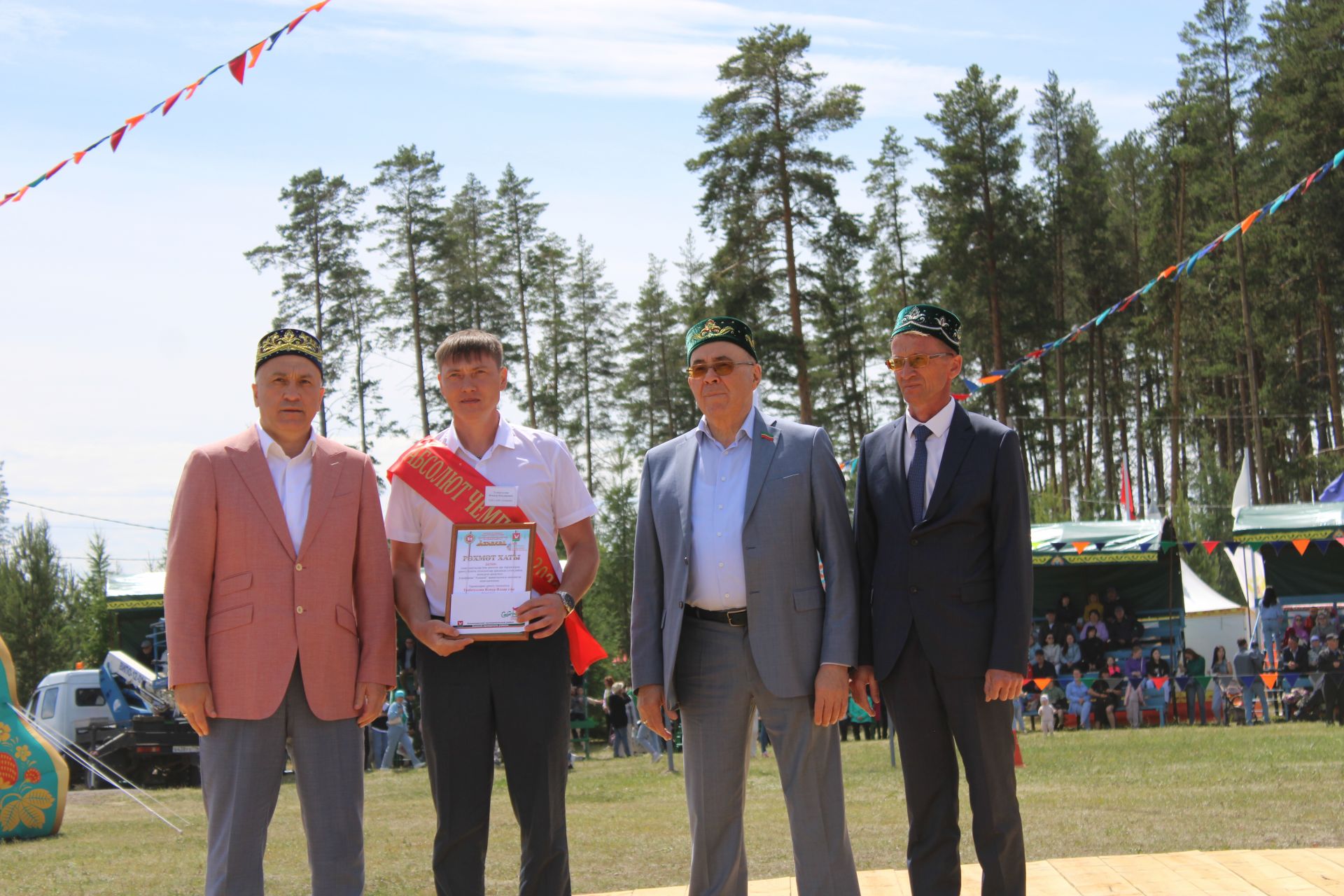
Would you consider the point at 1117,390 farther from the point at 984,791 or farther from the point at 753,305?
the point at 984,791

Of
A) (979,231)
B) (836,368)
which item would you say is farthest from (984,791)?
(836,368)

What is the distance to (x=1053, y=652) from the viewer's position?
20.4 meters

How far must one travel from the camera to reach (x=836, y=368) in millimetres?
43812

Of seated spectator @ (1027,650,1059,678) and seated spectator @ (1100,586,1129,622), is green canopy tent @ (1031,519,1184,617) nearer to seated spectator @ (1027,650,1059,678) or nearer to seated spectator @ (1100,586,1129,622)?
seated spectator @ (1100,586,1129,622)

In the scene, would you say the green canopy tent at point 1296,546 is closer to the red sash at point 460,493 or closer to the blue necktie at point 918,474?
the blue necktie at point 918,474

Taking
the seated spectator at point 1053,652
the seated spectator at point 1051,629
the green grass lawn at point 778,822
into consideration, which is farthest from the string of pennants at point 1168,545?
the green grass lawn at point 778,822

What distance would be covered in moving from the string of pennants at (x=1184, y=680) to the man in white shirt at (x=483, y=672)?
51.8 feet

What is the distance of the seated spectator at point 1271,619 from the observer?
69.5ft

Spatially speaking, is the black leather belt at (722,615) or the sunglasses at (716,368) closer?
the black leather belt at (722,615)

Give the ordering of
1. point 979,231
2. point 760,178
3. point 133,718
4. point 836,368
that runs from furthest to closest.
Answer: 1. point 836,368
2. point 979,231
3. point 760,178
4. point 133,718

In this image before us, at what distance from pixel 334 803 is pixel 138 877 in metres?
5.44

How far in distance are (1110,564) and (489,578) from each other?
59.3 feet

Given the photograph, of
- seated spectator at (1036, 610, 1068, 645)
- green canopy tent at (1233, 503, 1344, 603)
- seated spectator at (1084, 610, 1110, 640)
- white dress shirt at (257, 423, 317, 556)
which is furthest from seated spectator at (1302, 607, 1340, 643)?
white dress shirt at (257, 423, 317, 556)

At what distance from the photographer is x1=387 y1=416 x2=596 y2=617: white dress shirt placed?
4.14 meters
